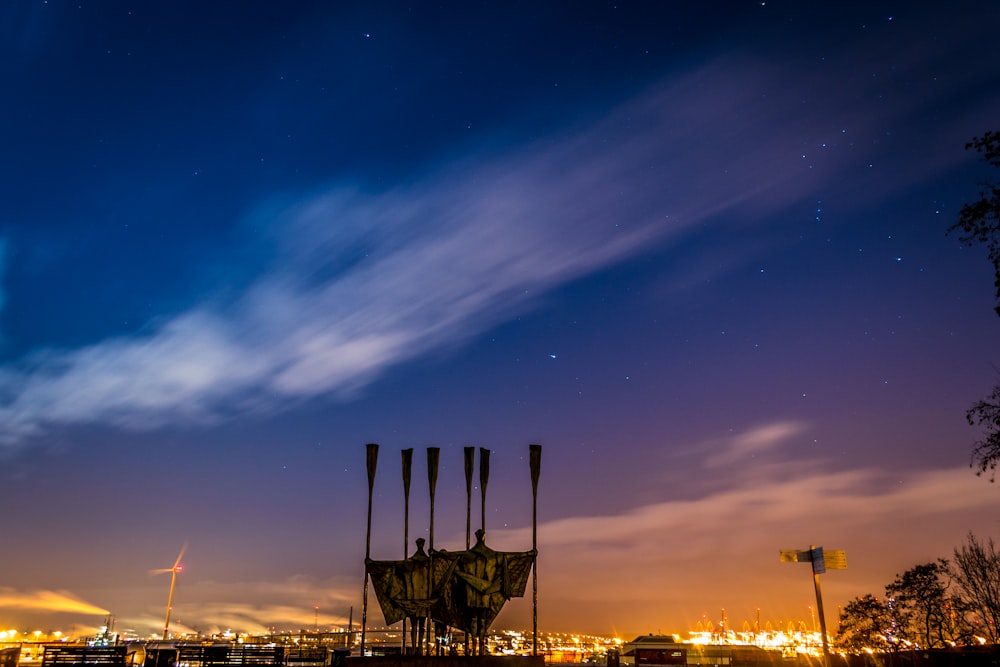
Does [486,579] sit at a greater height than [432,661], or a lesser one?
greater

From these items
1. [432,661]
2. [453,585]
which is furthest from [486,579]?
[432,661]

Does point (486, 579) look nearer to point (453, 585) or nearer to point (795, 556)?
point (453, 585)

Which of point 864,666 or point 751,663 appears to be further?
point 751,663

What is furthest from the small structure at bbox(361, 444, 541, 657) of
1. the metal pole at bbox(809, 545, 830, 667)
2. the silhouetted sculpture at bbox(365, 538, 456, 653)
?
the metal pole at bbox(809, 545, 830, 667)

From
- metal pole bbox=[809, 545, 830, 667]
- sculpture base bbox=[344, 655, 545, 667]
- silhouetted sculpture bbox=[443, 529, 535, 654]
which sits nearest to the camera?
sculpture base bbox=[344, 655, 545, 667]

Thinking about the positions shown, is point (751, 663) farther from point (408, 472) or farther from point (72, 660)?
point (72, 660)

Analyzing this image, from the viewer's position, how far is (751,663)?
39812 millimetres

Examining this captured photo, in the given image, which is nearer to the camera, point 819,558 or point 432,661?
point 432,661

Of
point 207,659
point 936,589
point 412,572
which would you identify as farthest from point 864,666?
point 207,659

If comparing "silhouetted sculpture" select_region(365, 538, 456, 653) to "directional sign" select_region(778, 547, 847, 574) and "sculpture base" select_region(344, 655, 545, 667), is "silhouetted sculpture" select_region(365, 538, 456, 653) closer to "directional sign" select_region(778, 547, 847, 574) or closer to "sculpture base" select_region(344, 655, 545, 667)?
"sculpture base" select_region(344, 655, 545, 667)

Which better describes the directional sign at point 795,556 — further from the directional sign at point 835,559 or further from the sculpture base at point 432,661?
the sculpture base at point 432,661

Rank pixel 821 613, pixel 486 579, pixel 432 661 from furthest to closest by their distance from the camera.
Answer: pixel 821 613 → pixel 486 579 → pixel 432 661

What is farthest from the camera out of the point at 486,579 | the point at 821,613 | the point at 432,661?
the point at 821,613

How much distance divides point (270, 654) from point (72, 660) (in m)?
6.62
